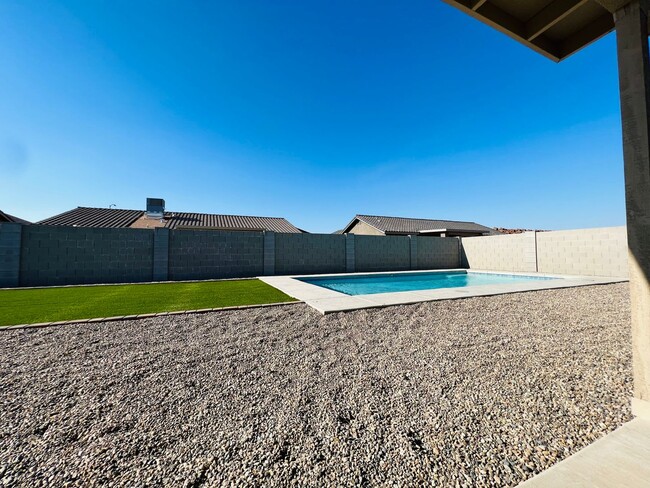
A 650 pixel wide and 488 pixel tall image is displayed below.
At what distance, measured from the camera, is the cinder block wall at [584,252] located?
10742 millimetres

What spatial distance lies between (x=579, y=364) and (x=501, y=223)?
141 feet

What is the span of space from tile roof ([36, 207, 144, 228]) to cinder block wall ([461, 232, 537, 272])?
74.0ft

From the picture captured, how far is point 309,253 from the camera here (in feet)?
45.8

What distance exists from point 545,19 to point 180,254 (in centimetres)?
1272

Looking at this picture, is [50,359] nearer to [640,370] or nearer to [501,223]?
[640,370]

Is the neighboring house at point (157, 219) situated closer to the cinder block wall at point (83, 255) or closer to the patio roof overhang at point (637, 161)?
the cinder block wall at point (83, 255)

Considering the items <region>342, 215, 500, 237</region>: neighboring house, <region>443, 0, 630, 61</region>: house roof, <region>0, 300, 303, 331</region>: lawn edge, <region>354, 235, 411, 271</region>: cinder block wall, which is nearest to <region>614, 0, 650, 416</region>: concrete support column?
<region>443, 0, 630, 61</region>: house roof

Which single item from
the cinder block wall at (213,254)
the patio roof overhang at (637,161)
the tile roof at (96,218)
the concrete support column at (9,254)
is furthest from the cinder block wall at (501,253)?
the tile roof at (96,218)

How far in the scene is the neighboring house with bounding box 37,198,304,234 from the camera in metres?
16.5

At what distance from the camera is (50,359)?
311 centimetres

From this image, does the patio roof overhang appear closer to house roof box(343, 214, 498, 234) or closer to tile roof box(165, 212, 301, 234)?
tile roof box(165, 212, 301, 234)

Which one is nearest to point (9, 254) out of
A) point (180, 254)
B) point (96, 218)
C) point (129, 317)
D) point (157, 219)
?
point (180, 254)

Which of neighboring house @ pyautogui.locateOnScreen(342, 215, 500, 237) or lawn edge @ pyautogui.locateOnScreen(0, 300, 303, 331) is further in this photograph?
neighboring house @ pyautogui.locateOnScreen(342, 215, 500, 237)

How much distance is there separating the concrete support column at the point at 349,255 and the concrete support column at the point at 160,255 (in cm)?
875
